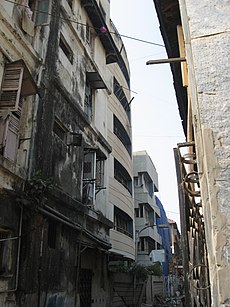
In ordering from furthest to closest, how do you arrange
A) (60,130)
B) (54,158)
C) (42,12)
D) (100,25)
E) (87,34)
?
(100,25)
(87,34)
(60,130)
(42,12)
(54,158)

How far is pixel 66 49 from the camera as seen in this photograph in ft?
39.7

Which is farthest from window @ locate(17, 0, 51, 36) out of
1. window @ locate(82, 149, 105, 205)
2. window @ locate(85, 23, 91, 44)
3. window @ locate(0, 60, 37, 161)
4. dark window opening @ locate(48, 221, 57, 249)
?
dark window opening @ locate(48, 221, 57, 249)

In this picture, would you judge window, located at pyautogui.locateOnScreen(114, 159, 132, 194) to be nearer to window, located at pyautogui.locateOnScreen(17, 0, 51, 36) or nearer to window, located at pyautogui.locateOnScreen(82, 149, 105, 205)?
window, located at pyautogui.locateOnScreen(82, 149, 105, 205)

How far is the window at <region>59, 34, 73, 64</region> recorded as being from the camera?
38.3ft

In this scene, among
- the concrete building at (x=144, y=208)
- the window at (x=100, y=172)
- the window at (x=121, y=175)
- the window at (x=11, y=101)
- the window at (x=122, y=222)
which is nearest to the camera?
the window at (x=11, y=101)

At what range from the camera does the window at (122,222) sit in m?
17.4

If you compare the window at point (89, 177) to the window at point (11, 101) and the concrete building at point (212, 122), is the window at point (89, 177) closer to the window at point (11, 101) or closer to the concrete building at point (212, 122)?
the window at point (11, 101)

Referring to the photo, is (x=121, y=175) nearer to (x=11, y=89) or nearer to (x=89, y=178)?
(x=89, y=178)

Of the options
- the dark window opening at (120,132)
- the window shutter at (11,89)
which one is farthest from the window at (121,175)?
the window shutter at (11,89)

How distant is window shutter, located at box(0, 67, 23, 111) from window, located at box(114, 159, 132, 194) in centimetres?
1033

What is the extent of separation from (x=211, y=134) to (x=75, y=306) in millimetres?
9274

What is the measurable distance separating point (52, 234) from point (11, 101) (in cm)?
402

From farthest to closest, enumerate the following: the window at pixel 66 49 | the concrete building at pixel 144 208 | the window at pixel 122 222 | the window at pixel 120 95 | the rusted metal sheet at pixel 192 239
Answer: the concrete building at pixel 144 208, the window at pixel 120 95, the window at pixel 122 222, the window at pixel 66 49, the rusted metal sheet at pixel 192 239

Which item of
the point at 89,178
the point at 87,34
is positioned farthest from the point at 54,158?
the point at 87,34
